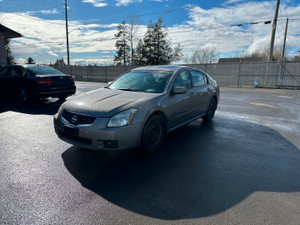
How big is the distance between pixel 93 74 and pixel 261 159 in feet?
84.1

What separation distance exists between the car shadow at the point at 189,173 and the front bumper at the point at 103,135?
0.35 m

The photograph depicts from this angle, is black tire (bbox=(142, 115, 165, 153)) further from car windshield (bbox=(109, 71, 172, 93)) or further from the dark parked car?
the dark parked car

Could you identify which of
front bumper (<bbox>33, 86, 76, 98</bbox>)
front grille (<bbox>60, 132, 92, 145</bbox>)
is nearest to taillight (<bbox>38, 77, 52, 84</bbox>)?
front bumper (<bbox>33, 86, 76, 98</bbox>)

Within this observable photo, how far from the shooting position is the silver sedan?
322cm

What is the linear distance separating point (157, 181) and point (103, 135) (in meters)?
1.04

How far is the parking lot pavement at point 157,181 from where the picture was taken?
2.28m

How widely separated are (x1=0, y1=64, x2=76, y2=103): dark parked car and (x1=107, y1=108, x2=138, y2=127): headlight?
5.64 m

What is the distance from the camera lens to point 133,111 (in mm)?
3400

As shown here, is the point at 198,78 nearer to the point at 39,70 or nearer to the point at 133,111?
the point at 133,111

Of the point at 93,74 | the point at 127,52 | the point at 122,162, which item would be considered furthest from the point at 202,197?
the point at 127,52

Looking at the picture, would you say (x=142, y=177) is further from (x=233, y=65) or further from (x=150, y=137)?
(x=233, y=65)

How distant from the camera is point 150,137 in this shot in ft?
12.5

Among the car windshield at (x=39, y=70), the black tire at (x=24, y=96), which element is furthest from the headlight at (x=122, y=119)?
the black tire at (x=24, y=96)

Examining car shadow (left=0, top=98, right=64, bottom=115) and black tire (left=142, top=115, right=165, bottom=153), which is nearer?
black tire (left=142, top=115, right=165, bottom=153)
